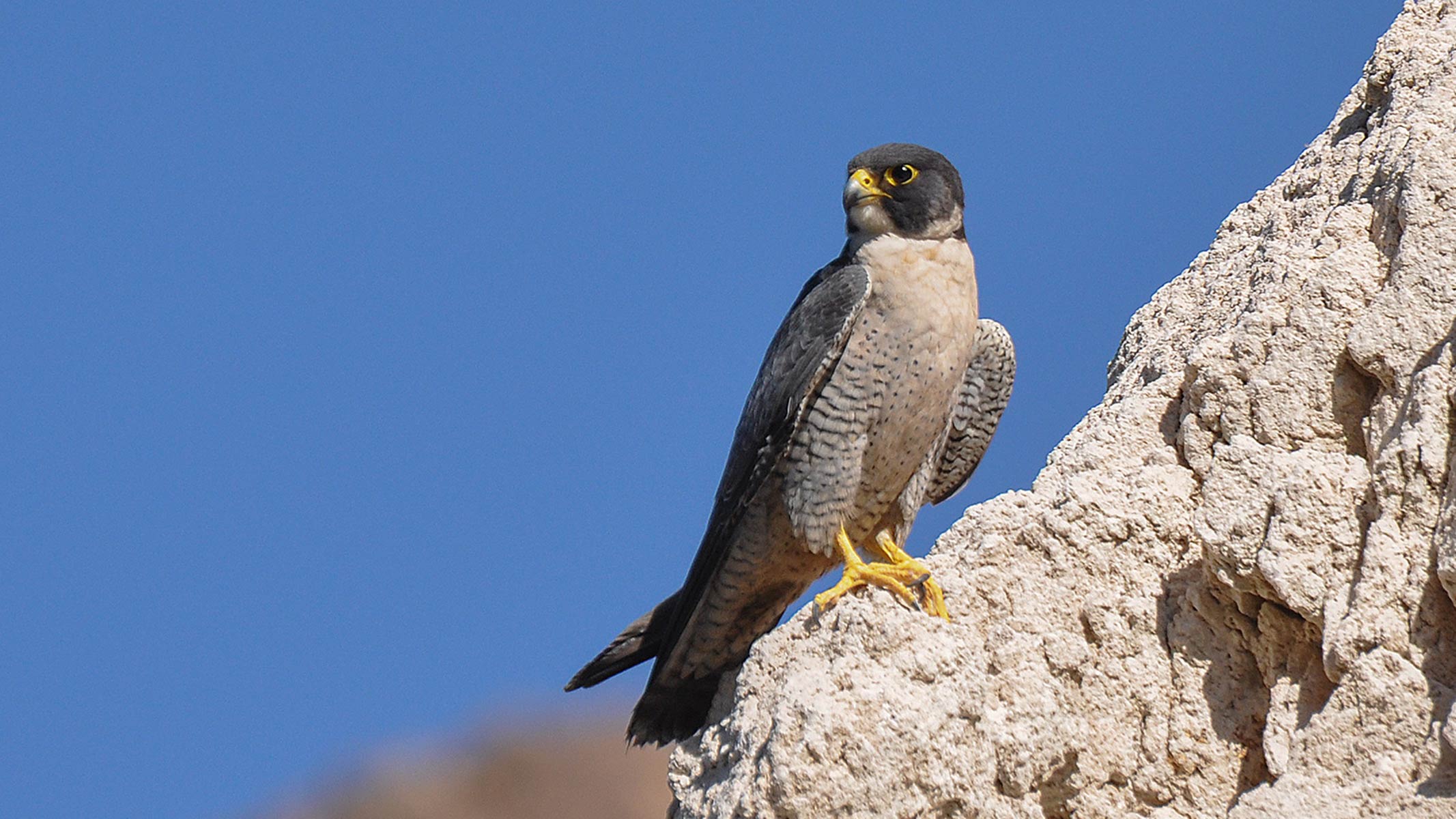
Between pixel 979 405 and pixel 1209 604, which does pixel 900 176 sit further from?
pixel 1209 604

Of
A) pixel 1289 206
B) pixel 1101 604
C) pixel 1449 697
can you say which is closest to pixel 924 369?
pixel 1289 206

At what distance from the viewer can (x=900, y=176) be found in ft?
17.9

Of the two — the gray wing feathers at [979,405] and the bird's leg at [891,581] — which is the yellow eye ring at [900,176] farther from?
the bird's leg at [891,581]

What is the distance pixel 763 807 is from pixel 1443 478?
149 centimetres

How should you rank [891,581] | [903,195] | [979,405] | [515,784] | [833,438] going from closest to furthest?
[891,581] < [833,438] < [903,195] < [979,405] < [515,784]

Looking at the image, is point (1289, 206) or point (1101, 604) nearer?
point (1101, 604)

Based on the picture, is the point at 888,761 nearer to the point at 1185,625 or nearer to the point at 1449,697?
the point at 1185,625

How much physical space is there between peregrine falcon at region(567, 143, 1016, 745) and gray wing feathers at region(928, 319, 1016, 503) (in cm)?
4

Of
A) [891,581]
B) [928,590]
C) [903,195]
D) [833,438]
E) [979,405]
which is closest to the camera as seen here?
[928,590]

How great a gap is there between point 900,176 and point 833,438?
0.90m

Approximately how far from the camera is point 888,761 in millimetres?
3578

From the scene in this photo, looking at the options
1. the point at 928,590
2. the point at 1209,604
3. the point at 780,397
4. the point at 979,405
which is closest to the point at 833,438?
the point at 780,397

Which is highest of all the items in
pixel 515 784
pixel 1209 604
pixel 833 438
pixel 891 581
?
pixel 515 784

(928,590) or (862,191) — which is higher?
(862,191)
